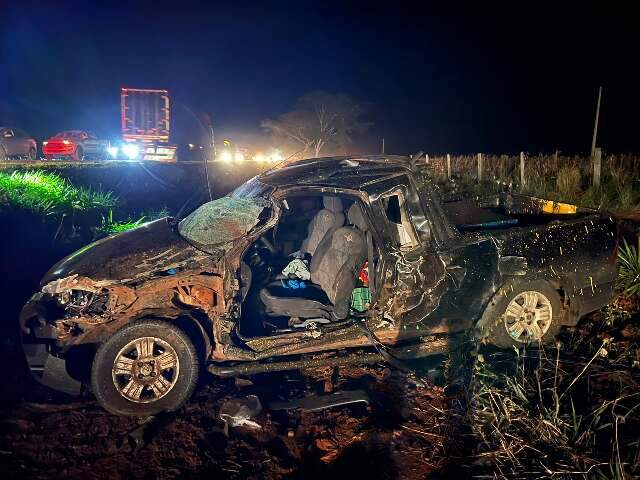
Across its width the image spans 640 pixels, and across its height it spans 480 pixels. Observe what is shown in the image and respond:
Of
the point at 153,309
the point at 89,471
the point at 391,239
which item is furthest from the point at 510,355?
the point at 89,471

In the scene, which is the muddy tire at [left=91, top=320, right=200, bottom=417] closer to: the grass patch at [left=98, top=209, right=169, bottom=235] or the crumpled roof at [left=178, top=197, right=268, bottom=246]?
the crumpled roof at [left=178, top=197, right=268, bottom=246]

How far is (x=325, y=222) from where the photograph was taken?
4930 millimetres

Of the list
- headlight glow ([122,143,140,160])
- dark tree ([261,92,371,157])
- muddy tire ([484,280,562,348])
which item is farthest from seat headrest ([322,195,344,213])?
dark tree ([261,92,371,157])

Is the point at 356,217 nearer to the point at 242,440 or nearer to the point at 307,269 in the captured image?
the point at 307,269

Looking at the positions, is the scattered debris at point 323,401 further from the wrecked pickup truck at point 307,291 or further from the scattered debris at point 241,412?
the wrecked pickup truck at point 307,291

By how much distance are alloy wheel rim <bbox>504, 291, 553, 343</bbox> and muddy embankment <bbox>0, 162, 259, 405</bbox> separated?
335cm

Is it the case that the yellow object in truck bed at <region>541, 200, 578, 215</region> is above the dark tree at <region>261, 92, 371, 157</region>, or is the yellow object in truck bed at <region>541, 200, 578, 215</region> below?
below

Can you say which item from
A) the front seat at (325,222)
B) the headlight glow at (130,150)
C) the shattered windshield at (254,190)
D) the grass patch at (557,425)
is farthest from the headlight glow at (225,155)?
the grass patch at (557,425)

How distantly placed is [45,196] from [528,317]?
25.2 ft

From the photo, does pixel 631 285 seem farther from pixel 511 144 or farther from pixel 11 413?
pixel 511 144

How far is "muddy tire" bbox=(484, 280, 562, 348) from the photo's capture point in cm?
406

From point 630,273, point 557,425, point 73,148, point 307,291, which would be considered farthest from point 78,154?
point 557,425

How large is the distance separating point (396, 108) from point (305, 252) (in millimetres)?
69692

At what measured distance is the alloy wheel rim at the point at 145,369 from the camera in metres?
3.43
